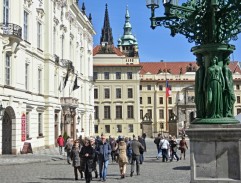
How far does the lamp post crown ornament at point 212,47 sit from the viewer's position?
8.16 meters

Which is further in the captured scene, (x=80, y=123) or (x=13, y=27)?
(x=80, y=123)

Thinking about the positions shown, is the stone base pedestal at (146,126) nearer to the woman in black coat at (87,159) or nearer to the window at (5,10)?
the window at (5,10)

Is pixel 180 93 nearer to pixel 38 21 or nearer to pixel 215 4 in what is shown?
pixel 38 21

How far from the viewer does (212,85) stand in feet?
26.8

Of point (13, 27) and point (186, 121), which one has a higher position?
point (13, 27)

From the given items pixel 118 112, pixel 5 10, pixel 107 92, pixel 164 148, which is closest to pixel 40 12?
pixel 5 10

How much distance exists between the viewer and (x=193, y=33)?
8570 mm

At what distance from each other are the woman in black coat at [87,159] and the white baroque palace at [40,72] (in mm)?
14336

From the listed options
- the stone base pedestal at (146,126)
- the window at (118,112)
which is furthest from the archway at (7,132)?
the window at (118,112)

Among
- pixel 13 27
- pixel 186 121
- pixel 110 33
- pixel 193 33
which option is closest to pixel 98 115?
pixel 186 121

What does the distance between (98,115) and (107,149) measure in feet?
211

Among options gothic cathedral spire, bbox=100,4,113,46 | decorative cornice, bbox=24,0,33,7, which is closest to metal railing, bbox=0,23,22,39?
decorative cornice, bbox=24,0,33,7

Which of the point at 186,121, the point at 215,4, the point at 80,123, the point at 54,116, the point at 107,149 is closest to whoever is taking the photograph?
the point at 215,4

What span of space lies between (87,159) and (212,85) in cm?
785
